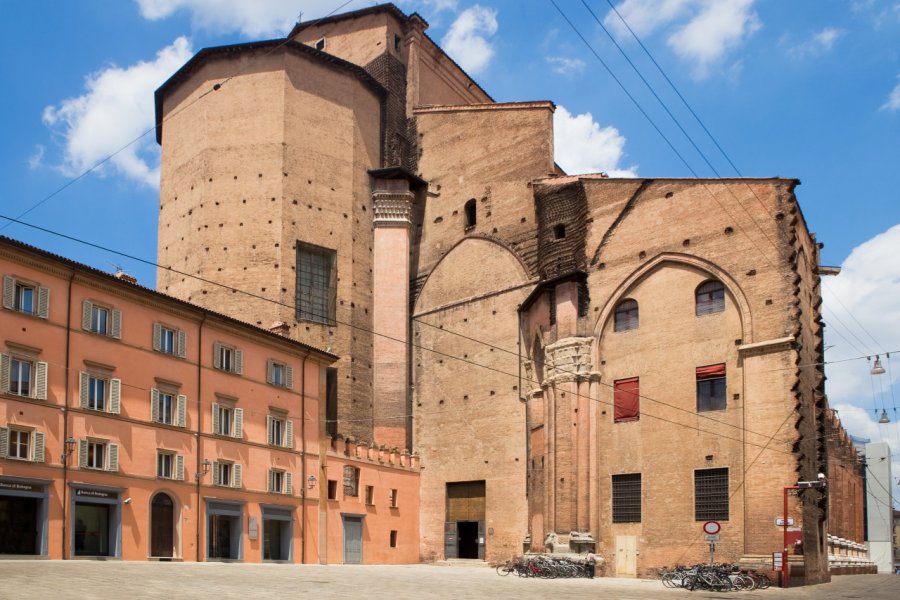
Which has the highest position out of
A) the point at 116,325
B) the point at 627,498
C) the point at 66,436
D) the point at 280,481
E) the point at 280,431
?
the point at 116,325

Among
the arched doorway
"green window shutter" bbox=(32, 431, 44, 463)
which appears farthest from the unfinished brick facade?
"green window shutter" bbox=(32, 431, 44, 463)

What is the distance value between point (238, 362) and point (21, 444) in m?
7.43

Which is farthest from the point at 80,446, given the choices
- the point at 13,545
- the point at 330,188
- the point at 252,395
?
the point at 330,188

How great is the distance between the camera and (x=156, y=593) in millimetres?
14109

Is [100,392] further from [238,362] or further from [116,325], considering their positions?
[238,362]

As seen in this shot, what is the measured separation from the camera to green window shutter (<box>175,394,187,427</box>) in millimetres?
25953

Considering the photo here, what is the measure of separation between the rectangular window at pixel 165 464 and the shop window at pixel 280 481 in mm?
3755

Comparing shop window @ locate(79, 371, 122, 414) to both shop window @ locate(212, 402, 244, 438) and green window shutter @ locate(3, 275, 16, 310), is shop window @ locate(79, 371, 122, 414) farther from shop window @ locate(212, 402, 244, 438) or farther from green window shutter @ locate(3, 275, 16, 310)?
A: shop window @ locate(212, 402, 244, 438)

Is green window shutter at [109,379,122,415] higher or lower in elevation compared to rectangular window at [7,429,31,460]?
higher

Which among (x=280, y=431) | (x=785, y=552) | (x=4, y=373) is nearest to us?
(x=4, y=373)

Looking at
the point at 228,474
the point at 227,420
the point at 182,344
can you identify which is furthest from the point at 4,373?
the point at 228,474

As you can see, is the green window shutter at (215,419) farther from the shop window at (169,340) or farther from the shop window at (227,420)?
the shop window at (169,340)

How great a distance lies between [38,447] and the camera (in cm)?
2211

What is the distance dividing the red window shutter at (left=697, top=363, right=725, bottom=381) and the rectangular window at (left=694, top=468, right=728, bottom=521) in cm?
257
